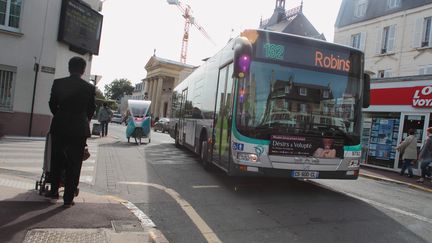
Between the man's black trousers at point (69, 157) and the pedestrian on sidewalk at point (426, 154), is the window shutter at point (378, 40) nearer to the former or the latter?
the pedestrian on sidewalk at point (426, 154)

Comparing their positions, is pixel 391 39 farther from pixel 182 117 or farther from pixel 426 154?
pixel 182 117

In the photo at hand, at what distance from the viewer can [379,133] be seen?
16.3 metres

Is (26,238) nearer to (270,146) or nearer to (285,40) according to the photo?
(270,146)

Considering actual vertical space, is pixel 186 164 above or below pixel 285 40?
below

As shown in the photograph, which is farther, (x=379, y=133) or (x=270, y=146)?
(x=379, y=133)

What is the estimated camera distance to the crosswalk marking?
27.5 feet

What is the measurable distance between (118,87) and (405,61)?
10919 cm

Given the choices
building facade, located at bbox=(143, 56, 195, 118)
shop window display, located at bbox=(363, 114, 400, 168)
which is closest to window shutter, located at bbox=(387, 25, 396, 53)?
shop window display, located at bbox=(363, 114, 400, 168)

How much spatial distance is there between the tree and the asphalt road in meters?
118

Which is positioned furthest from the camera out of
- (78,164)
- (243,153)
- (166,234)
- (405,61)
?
(405,61)

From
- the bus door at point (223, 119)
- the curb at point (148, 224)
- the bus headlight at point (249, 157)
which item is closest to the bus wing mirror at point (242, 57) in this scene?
the bus door at point (223, 119)

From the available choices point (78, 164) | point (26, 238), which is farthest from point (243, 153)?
point (26, 238)

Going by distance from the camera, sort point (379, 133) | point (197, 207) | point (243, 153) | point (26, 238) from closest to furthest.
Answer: point (26, 238)
point (197, 207)
point (243, 153)
point (379, 133)

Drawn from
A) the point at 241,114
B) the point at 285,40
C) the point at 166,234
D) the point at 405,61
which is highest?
the point at 405,61
